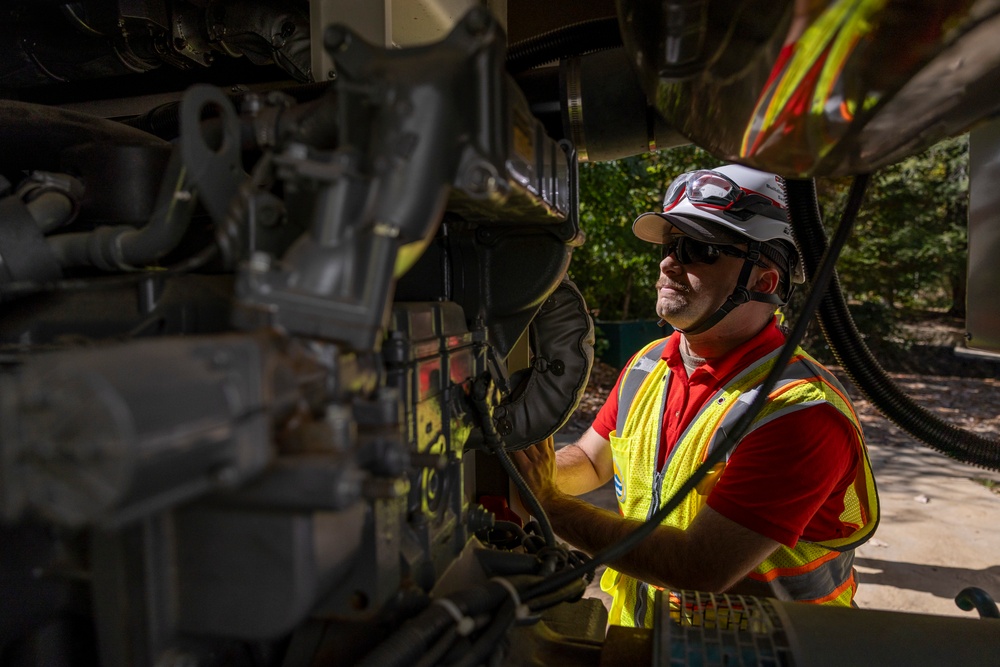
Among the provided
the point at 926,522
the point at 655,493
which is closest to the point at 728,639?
the point at 655,493

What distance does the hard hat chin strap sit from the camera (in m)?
1.84

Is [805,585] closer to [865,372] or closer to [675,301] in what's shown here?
[865,372]

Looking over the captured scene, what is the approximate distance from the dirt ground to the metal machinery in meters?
0.88

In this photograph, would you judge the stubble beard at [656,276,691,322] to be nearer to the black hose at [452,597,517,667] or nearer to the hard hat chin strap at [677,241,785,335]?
the hard hat chin strap at [677,241,785,335]

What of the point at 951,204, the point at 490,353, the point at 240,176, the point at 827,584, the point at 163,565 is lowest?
the point at 827,584

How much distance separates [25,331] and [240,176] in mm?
359

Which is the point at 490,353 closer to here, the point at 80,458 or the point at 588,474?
the point at 80,458

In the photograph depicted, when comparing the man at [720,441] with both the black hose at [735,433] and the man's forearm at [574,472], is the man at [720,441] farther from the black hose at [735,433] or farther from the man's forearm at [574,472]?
the black hose at [735,433]

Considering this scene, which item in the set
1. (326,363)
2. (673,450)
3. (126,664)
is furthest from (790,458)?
(126,664)

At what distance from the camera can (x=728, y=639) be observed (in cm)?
85

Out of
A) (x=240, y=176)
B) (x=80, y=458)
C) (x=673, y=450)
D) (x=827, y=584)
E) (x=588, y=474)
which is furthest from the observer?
(x=588, y=474)

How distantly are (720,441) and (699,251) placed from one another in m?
0.68

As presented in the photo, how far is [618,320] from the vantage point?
7684 millimetres

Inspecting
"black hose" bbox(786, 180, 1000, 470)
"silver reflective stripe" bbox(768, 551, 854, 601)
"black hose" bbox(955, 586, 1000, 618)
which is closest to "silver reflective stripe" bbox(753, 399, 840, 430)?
"black hose" bbox(786, 180, 1000, 470)
